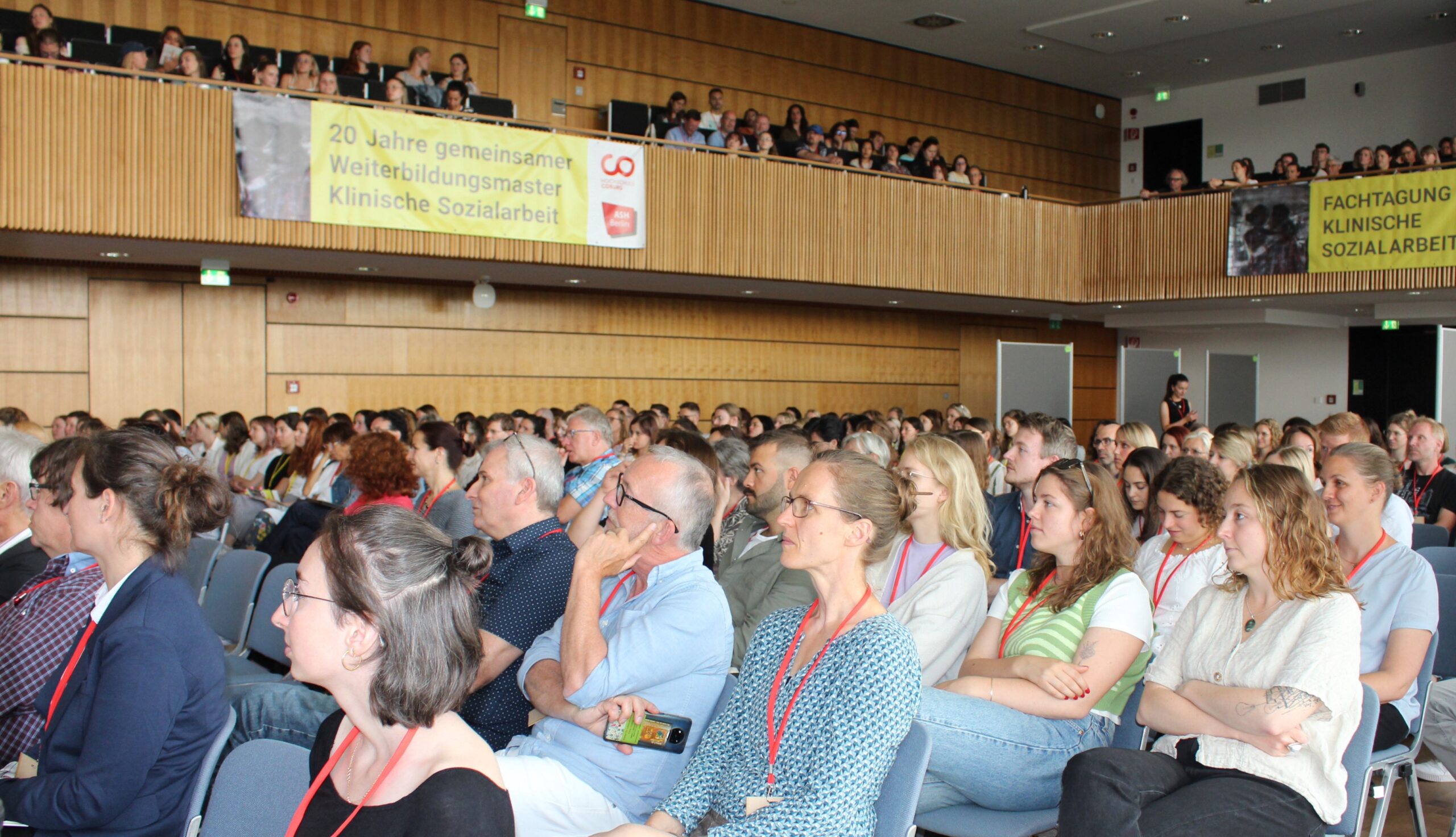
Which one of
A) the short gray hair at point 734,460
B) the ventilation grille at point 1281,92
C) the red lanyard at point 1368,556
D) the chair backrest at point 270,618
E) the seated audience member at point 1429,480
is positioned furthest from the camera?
the ventilation grille at point 1281,92

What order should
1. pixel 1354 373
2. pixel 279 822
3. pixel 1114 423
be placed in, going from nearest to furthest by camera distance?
pixel 279 822, pixel 1114 423, pixel 1354 373

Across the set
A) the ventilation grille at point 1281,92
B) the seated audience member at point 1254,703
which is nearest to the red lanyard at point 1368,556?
the seated audience member at point 1254,703

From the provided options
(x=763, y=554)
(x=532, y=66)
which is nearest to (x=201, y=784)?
(x=763, y=554)

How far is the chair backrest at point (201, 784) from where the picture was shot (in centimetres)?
213

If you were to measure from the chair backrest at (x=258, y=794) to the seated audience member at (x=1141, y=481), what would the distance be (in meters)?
3.41

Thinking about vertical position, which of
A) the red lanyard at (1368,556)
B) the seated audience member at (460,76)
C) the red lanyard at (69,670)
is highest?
the seated audience member at (460,76)

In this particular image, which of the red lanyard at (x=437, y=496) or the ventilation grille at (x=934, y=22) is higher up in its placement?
the ventilation grille at (x=934, y=22)

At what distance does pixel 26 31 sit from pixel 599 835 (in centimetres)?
947

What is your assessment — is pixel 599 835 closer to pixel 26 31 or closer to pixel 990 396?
pixel 26 31

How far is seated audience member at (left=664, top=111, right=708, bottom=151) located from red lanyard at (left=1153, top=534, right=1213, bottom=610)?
8.18 metres

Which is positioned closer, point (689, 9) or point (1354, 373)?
point (689, 9)

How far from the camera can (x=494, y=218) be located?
29.6 feet

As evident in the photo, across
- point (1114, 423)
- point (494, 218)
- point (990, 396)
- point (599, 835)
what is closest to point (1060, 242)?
point (990, 396)

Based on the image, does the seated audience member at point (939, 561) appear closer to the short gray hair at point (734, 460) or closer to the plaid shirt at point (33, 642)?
the short gray hair at point (734, 460)
